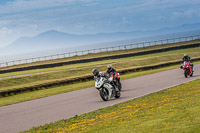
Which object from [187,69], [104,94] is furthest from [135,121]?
[187,69]

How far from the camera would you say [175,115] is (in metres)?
9.98

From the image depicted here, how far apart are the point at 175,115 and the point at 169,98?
15.4 feet

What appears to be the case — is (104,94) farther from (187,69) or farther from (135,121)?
(187,69)

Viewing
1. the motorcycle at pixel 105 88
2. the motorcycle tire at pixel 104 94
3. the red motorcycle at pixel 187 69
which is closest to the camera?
the motorcycle at pixel 105 88

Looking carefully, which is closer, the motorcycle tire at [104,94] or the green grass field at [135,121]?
the green grass field at [135,121]

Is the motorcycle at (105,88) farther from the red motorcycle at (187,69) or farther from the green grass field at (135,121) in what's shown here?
the red motorcycle at (187,69)

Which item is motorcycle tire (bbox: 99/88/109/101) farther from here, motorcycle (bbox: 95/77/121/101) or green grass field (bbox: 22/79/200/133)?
green grass field (bbox: 22/79/200/133)

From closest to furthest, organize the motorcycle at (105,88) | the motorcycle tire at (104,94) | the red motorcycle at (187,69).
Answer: the motorcycle at (105,88)
the motorcycle tire at (104,94)
the red motorcycle at (187,69)

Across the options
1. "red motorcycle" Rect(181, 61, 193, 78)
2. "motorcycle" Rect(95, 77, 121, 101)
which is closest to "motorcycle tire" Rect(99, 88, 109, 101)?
"motorcycle" Rect(95, 77, 121, 101)

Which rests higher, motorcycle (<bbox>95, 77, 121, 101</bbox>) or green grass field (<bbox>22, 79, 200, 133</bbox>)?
motorcycle (<bbox>95, 77, 121, 101</bbox>)

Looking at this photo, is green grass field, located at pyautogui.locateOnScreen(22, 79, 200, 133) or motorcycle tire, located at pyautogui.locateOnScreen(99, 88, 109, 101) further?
motorcycle tire, located at pyautogui.locateOnScreen(99, 88, 109, 101)

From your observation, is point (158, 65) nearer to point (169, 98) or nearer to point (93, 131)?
point (169, 98)

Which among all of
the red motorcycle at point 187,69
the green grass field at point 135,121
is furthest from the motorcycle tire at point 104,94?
the red motorcycle at point 187,69

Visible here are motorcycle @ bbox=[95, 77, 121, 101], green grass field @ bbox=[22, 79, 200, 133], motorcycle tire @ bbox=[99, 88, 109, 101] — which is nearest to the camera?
green grass field @ bbox=[22, 79, 200, 133]
